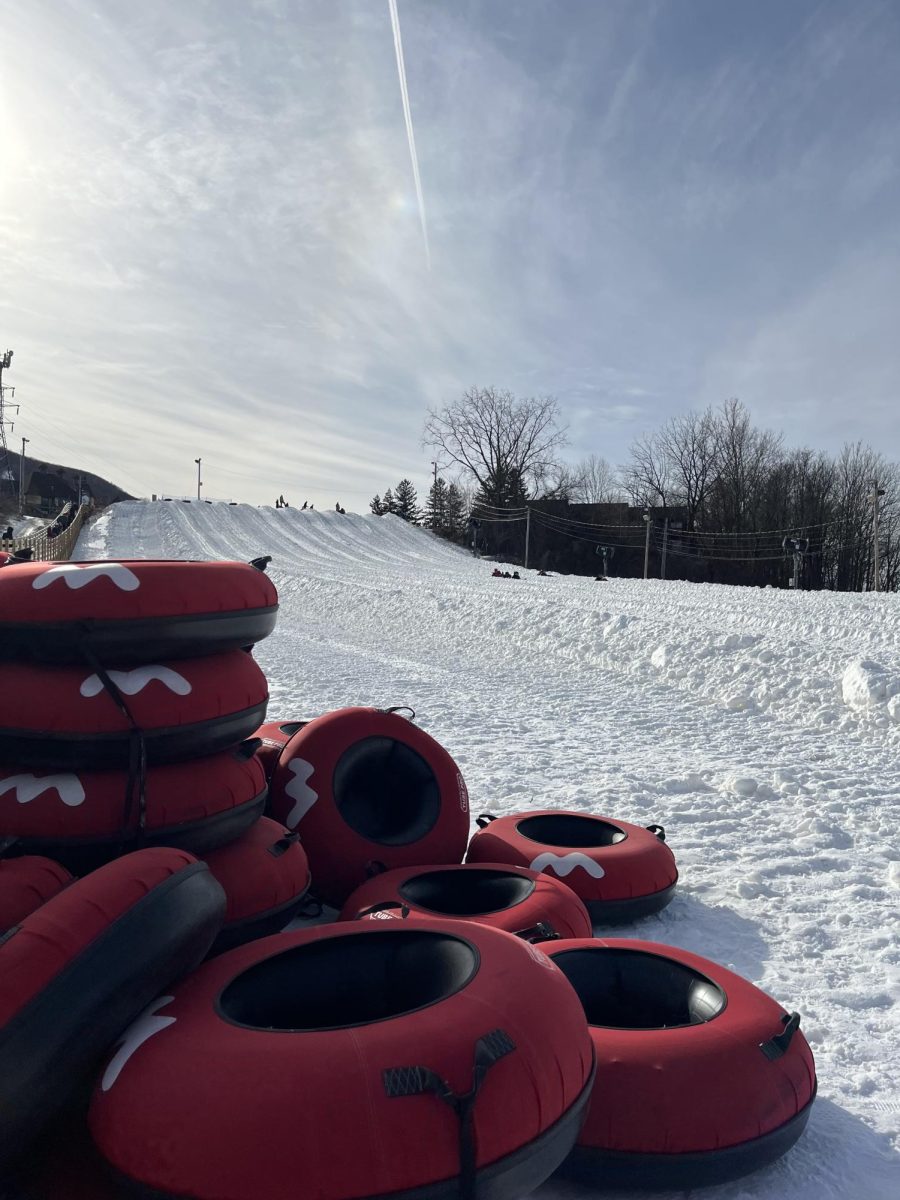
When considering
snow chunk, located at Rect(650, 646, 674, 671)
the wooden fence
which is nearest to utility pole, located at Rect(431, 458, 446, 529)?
the wooden fence

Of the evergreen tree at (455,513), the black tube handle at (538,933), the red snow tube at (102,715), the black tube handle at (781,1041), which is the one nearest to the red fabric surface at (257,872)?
the red snow tube at (102,715)

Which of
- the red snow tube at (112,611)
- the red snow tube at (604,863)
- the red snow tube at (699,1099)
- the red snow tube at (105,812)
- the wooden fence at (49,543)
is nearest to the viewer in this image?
the red snow tube at (699,1099)

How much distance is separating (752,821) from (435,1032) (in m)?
3.73

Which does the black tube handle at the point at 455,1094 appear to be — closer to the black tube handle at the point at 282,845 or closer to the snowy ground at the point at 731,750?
the snowy ground at the point at 731,750

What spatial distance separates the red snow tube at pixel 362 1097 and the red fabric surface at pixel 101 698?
0.99m

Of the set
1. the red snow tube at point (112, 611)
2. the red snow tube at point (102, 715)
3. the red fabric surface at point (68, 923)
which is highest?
the red snow tube at point (112, 611)

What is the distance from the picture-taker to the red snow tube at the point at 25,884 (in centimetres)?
227

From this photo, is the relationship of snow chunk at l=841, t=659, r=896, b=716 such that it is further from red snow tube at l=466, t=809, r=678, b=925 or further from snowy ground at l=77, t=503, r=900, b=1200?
red snow tube at l=466, t=809, r=678, b=925

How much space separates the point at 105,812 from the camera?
8.92ft

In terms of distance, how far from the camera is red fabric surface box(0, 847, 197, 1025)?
1.86 metres

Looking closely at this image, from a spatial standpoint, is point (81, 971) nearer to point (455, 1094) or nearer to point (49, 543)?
point (455, 1094)

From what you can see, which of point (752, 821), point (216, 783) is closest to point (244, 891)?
point (216, 783)

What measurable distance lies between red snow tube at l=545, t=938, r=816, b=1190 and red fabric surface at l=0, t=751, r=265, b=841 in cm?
157

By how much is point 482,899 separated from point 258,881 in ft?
3.17
